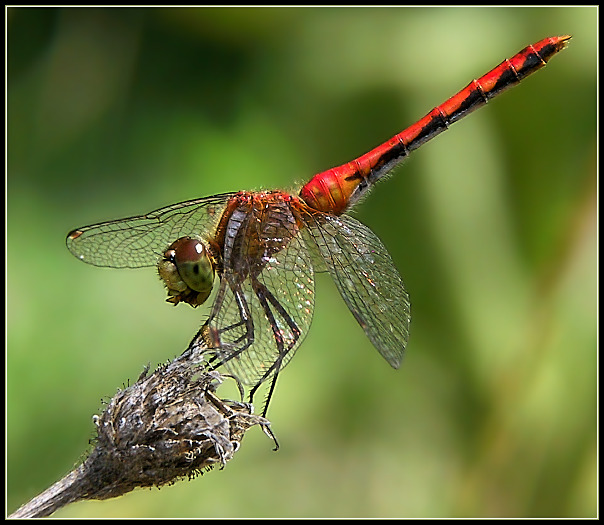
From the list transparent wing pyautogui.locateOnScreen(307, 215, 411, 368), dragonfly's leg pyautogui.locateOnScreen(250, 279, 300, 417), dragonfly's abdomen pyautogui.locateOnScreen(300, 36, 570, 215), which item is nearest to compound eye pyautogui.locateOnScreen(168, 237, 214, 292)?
dragonfly's leg pyautogui.locateOnScreen(250, 279, 300, 417)

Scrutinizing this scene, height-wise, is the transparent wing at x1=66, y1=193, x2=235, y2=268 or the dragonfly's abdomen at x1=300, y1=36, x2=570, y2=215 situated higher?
the transparent wing at x1=66, y1=193, x2=235, y2=268

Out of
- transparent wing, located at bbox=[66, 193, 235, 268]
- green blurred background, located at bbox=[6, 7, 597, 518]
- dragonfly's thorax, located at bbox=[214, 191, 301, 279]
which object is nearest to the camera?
dragonfly's thorax, located at bbox=[214, 191, 301, 279]

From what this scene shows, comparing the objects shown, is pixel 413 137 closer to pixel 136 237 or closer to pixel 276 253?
pixel 276 253

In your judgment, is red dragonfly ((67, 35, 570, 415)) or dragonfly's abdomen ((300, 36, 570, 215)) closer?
red dragonfly ((67, 35, 570, 415))

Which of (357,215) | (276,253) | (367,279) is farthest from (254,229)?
(357,215)

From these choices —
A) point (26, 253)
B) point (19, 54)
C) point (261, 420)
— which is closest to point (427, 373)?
point (261, 420)

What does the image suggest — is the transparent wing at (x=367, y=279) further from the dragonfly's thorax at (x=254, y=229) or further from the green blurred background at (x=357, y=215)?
the green blurred background at (x=357, y=215)

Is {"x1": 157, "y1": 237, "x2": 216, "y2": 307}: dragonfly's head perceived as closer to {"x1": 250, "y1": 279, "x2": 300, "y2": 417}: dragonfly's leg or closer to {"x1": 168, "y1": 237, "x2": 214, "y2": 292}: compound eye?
{"x1": 168, "y1": 237, "x2": 214, "y2": 292}: compound eye
